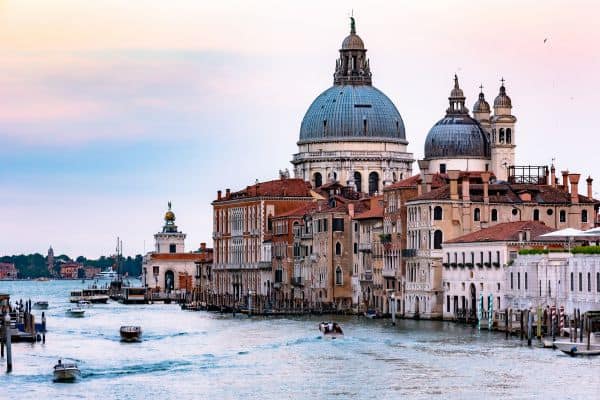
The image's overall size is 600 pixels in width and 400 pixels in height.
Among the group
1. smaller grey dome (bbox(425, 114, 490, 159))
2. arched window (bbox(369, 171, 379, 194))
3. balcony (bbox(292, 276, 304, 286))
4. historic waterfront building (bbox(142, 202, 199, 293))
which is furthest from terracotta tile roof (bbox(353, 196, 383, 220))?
historic waterfront building (bbox(142, 202, 199, 293))

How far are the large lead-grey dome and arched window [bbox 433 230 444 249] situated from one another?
44217 millimetres

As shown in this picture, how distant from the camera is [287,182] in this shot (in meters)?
129

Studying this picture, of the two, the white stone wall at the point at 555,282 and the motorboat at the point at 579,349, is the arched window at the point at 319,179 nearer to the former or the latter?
the white stone wall at the point at 555,282

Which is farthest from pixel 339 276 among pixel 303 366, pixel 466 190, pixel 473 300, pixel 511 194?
pixel 303 366

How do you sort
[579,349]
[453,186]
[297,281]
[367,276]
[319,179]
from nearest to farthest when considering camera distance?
[579,349], [453,186], [367,276], [297,281], [319,179]

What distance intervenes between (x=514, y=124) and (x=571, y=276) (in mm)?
42767

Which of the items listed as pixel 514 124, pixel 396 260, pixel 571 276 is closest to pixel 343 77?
pixel 514 124

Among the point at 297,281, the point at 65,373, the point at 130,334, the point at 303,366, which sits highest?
the point at 297,281

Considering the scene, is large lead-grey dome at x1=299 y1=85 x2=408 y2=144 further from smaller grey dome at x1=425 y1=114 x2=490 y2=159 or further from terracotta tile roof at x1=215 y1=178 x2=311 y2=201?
smaller grey dome at x1=425 y1=114 x2=490 y2=159

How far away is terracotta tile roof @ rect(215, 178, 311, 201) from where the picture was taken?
126562 millimetres

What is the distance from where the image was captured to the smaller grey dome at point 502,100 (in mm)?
116375

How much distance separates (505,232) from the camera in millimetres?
87312

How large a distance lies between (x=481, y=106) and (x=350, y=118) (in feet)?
45.0

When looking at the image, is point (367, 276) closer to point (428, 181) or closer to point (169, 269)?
point (428, 181)
